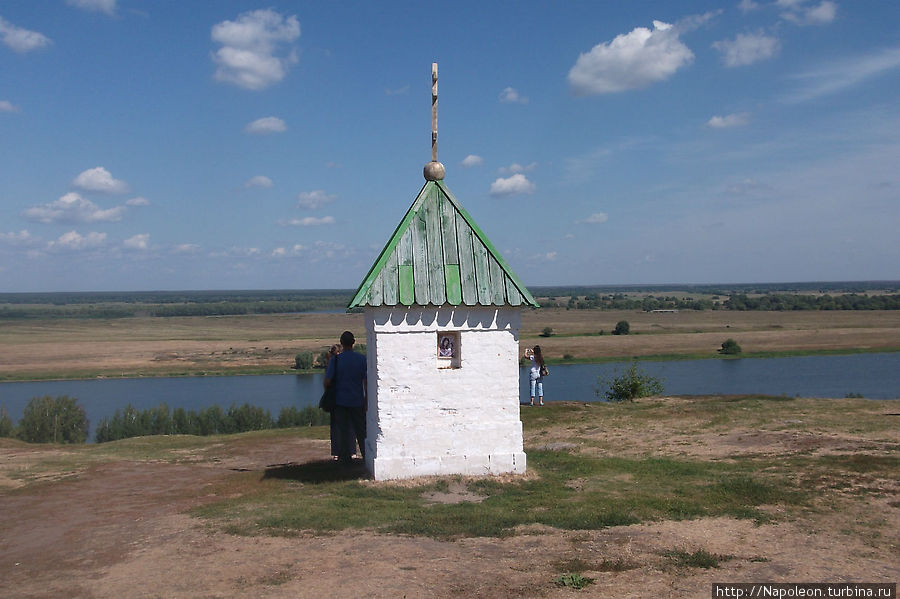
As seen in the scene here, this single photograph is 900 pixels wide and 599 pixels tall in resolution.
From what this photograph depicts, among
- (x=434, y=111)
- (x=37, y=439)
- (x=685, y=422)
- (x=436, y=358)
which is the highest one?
(x=434, y=111)

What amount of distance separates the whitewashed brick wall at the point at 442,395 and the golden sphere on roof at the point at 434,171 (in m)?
2.04

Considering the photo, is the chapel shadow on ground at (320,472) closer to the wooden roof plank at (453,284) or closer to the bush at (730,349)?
the wooden roof plank at (453,284)

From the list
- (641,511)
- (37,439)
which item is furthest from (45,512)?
(37,439)

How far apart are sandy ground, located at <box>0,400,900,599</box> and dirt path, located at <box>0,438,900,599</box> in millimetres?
13

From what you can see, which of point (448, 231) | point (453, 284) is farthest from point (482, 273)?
point (448, 231)

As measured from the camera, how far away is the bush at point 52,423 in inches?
1257

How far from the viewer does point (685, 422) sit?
46.1 ft

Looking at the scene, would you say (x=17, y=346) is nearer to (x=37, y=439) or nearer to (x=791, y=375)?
(x=37, y=439)

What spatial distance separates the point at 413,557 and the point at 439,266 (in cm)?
414

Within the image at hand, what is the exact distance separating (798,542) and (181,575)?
5.36 meters

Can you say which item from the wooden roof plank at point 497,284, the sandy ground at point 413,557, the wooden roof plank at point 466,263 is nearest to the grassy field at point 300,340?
the wooden roof plank at point 466,263

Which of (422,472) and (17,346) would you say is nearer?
(422,472)

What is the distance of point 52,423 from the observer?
32500 mm

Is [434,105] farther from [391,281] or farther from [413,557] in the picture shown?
[413,557]
